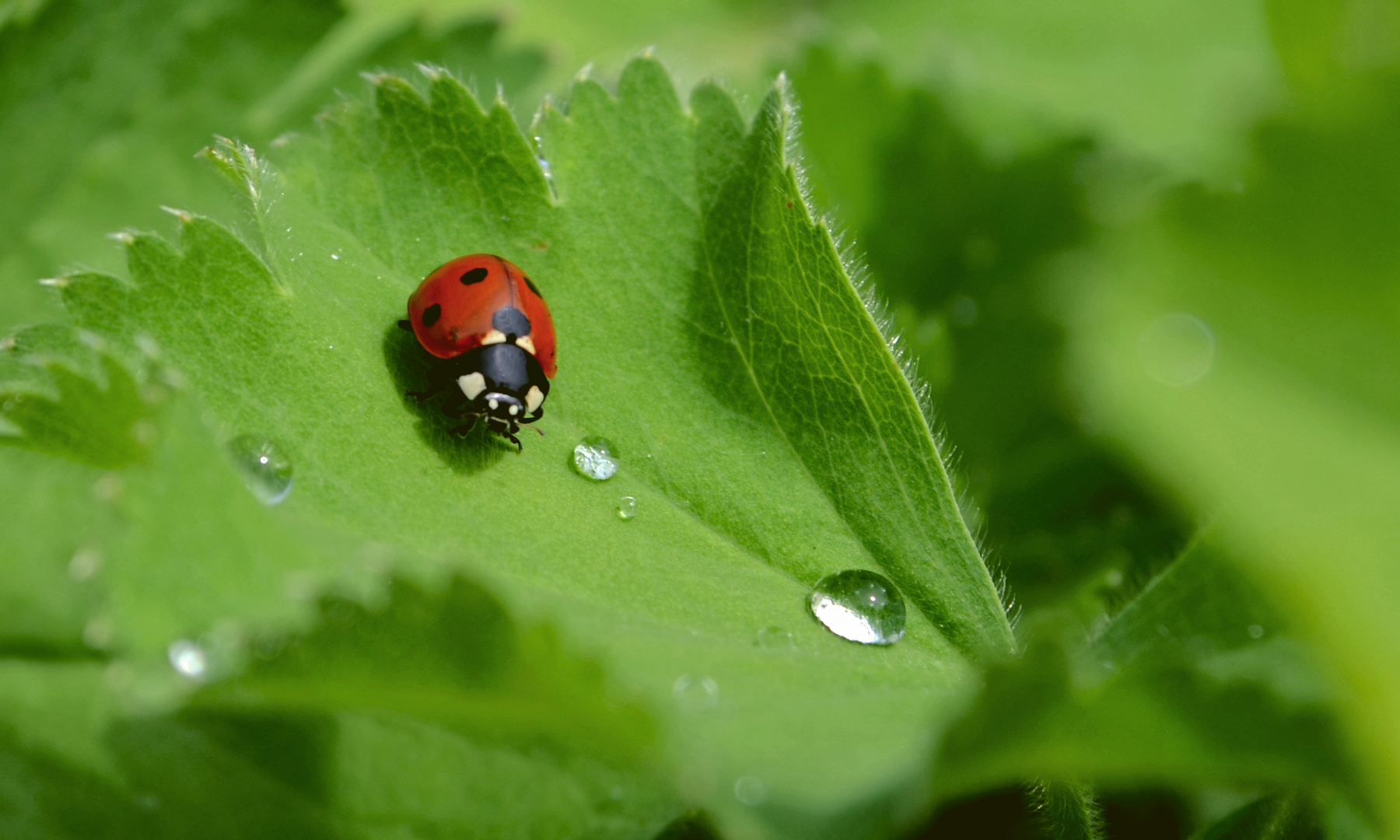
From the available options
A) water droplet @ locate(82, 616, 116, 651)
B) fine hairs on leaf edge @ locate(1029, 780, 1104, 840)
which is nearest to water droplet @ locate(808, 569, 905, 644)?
fine hairs on leaf edge @ locate(1029, 780, 1104, 840)

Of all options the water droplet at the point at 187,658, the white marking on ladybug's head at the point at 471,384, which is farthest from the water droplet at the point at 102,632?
the white marking on ladybug's head at the point at 471,384

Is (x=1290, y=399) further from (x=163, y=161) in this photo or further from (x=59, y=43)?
(x=59, y=43)

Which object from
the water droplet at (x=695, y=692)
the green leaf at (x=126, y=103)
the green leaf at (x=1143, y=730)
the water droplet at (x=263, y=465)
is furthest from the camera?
the green leaf at (x=126, y=103)

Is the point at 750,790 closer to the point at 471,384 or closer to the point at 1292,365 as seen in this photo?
the point at 1292,365

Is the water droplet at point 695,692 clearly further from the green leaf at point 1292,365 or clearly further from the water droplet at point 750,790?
the green leaf at point 1292,365

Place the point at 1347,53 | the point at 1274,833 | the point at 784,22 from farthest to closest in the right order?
1. the point at 784,22
2. the point at 1274,833
3. the point at 1347,53

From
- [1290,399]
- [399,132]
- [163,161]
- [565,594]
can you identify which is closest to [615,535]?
[565,594]
